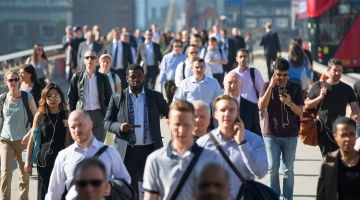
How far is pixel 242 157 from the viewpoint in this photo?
7711 mm

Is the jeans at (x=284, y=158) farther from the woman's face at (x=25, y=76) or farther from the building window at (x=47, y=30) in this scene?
the building window at (x=47, y=30)

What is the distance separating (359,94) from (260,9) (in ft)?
212

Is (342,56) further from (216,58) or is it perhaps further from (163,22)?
(163,22)

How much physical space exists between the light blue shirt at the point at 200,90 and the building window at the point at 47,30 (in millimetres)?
42131

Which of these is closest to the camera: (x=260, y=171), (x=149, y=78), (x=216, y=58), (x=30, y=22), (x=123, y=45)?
(x=260, y=171)

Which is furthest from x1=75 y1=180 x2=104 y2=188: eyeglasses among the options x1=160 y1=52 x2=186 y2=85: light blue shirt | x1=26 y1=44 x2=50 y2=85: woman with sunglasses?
x1=26 y1=44 x2=50 y2=85: woman with sunglasses

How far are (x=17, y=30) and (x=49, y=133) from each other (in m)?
43.5

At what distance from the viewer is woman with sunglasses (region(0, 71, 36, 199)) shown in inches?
477

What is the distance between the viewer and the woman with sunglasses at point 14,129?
477 inches

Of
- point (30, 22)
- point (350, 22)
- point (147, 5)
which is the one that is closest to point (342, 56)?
point (350, 22)

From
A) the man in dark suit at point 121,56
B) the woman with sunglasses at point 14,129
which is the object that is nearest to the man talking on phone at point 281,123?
the woman with sunglasses at point 14,129

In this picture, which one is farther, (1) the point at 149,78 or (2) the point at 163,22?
(2) the point at 163,22

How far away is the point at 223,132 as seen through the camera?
7.80 meters

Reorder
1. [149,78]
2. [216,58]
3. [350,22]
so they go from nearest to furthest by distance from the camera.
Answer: [216,58] → [149,78] → [350,22]
